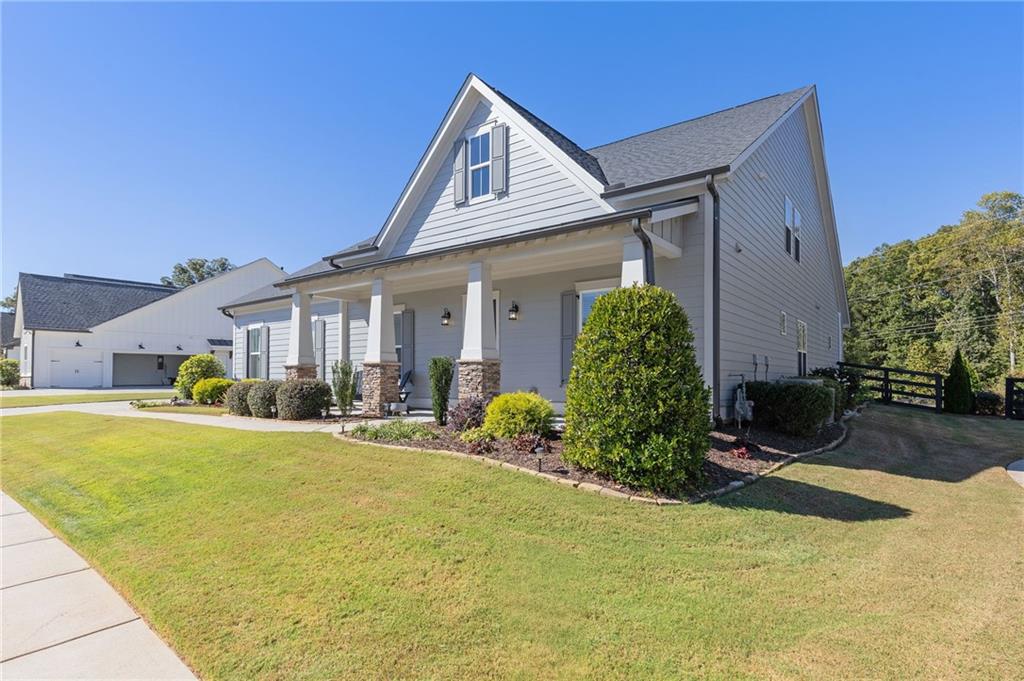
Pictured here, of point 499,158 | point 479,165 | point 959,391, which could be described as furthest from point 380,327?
point 959,391

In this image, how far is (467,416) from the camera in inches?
319

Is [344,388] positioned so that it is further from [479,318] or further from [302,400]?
[479,318]

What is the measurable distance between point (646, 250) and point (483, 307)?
3283 mm

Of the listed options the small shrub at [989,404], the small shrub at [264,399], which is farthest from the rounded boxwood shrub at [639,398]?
the small shrub at [989,404]

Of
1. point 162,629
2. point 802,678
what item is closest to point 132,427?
point 162,629

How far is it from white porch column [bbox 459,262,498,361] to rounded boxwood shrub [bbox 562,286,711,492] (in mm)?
3454

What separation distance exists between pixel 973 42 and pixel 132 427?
20.1 m

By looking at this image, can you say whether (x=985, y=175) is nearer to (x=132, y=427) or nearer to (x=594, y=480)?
(x=594, y=480)

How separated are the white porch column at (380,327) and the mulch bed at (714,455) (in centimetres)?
293

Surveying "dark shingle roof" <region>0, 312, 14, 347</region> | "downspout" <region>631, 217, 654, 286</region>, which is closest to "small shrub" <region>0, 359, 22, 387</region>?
"dark shingle roof" <region>0, 312, 14, 347</region>

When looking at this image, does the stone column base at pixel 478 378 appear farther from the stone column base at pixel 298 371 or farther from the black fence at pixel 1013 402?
the black fence at pixel 1013 402

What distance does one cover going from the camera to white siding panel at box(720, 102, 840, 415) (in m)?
9.36

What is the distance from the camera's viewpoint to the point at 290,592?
138 inches

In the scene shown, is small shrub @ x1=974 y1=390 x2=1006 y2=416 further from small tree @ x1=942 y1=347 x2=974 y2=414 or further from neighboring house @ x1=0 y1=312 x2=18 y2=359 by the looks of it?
neighboring house @ x1=0 y1=312 x2=18 y2=359
